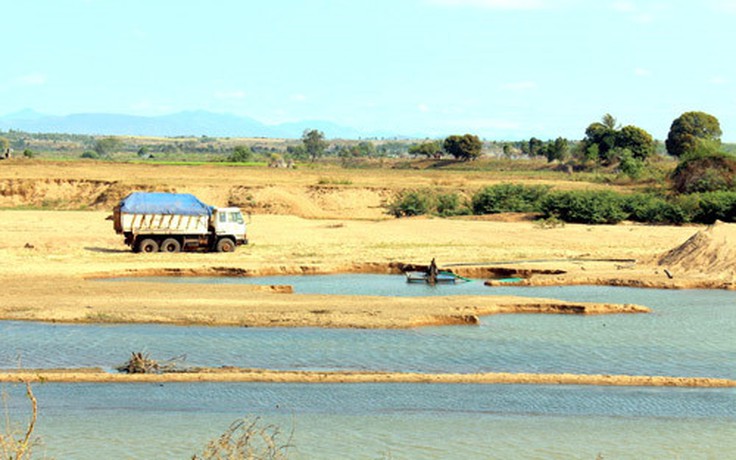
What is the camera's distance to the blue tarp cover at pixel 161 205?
113 ft

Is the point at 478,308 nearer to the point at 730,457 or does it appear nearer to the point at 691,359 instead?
the point at 691,359

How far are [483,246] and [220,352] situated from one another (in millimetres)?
20581

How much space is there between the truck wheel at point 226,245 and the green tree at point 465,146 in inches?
3559

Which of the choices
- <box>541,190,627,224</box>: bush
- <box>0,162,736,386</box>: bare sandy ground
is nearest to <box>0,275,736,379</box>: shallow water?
<box>0,162,736,386</box>: bare sandy ground

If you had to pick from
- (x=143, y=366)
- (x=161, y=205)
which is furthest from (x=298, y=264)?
(x=143, y=366)

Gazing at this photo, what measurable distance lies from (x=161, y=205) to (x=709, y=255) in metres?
17.8

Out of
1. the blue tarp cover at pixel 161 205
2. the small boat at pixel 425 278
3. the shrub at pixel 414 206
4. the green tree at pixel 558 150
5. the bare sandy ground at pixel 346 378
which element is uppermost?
the green tree at pixel 558 150

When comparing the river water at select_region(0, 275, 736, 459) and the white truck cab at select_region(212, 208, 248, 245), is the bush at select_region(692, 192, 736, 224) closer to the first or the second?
the white truck cab at select_region(212, 208, 248, 245)

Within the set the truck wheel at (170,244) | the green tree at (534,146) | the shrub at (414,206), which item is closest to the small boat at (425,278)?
the truck wheel at (170,244)

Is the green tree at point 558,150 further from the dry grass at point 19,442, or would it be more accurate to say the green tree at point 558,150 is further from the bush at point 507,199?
the dry grass at point 19,442

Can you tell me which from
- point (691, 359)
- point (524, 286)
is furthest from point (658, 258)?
point (691, 359)

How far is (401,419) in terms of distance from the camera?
15008 millimetres

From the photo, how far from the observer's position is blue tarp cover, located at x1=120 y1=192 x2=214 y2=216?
34469 mm

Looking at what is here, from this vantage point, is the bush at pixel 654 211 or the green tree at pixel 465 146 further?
the green tree at pixel 465 146
